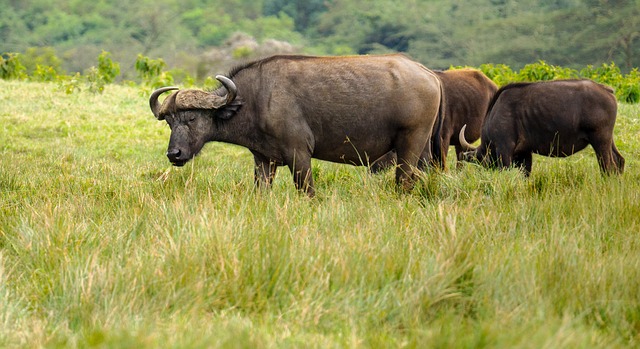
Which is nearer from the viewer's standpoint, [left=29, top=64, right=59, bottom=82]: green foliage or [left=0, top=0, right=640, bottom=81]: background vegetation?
[left=29, top=64, right=59, bottom=82]: green foliage

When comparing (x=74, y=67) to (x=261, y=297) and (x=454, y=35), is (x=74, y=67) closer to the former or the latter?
(x=454, y=35)

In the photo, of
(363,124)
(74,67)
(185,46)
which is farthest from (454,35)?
(363,124)

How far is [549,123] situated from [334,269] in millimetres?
5793

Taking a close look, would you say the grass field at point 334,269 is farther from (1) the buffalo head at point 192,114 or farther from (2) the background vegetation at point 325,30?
(2) the background vegetation at point 325,30

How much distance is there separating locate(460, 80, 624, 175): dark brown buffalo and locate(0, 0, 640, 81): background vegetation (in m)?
30.2

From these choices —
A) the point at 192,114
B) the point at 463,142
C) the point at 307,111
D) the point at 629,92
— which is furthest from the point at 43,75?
the point at 307,111

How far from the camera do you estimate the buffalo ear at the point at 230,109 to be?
8180mm

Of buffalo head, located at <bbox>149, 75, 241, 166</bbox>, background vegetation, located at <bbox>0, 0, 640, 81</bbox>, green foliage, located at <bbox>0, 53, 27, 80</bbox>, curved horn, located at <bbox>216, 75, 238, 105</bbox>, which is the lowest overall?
background vegetation, located at <bbox>0, 0, 640, 81</bbox>

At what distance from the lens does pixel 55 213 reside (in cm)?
607

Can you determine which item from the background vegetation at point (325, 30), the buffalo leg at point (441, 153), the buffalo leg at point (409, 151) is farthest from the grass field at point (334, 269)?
the background vegetation at point (325, 30)

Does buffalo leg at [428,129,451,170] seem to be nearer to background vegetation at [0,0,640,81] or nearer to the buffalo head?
the buffalo head

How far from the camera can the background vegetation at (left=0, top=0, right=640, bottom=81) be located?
157ft

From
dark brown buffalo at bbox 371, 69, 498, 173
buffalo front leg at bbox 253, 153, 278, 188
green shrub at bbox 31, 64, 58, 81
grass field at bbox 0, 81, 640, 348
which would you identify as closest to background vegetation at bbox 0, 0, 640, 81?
green shrub at bbox 31, 64, 58, 81

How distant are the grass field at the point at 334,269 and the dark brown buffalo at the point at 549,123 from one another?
2.18m
